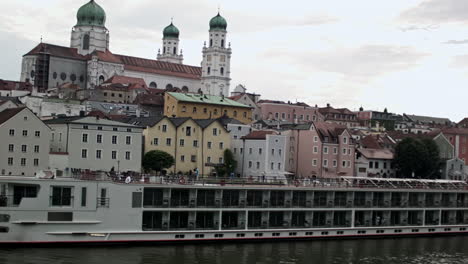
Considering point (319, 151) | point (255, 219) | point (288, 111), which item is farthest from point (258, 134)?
point (288, 111)

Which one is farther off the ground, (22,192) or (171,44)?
(171,44)

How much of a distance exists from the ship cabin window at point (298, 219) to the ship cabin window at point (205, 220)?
6747 millimetres

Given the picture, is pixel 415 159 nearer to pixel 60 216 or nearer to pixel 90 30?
pixel 60 216

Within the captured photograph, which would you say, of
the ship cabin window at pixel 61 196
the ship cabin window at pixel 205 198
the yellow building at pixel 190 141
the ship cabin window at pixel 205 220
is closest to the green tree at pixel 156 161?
the yellow building at pixel 190 141

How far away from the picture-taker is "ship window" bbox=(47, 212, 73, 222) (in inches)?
1667

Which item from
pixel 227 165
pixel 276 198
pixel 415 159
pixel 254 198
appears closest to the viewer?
pixel 254 198

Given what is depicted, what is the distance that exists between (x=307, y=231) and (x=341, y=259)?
6.79m

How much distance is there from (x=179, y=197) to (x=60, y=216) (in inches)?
333

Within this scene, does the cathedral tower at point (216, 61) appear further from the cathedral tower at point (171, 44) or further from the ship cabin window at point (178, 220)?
the ship cabin window at point (178, 220)

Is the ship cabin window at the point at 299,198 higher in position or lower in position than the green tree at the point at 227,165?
lower

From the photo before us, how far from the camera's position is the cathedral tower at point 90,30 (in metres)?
160

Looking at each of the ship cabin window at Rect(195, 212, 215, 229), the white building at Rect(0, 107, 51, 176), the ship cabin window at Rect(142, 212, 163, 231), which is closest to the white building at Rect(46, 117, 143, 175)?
the white building at Rect(0, 107, 51, 176)

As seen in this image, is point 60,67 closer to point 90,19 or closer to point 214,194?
point 90,19

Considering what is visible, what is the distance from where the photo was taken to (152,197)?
46.5 m
